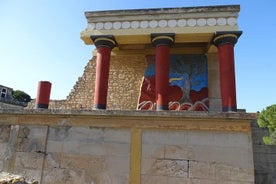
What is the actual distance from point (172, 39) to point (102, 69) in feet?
8.78

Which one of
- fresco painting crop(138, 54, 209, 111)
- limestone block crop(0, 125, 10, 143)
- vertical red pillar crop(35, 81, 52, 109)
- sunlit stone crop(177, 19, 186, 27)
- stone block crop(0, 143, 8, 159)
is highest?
sunlit stone crop(177, 19, 186, 27)

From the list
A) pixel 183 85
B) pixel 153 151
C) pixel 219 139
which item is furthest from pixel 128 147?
pixel 183 85

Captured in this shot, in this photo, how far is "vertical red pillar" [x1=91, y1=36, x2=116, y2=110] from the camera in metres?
8.66

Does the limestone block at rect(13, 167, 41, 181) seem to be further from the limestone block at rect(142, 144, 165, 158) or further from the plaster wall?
the plaster wall

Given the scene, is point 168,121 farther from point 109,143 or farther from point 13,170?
point 13,170

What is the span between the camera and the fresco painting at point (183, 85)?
9438mm

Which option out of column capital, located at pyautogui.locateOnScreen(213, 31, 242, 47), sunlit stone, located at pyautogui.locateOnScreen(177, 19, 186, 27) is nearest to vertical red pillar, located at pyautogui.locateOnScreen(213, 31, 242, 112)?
column capital, located at pyautogui.locateOnScreen(213, 31, 242, 47)

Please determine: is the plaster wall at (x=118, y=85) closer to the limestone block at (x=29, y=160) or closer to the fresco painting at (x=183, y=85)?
the fresco painting at (x=183, y=85)

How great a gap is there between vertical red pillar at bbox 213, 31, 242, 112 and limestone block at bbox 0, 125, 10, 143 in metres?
6.03

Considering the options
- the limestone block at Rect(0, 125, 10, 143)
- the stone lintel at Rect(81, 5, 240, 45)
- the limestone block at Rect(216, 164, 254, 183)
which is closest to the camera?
the limestone block at Rect(216, 164, 254, 183)

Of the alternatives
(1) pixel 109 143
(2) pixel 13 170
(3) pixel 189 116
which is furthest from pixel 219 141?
(2) pixel 13 170

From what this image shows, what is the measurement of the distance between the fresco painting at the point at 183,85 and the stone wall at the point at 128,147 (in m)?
4.51

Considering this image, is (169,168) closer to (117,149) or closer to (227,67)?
(117,149)

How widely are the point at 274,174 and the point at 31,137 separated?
548 centimetres
